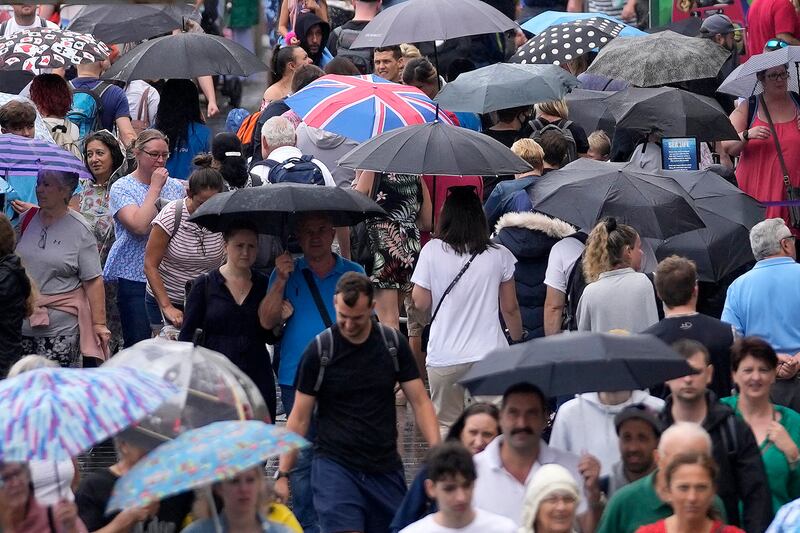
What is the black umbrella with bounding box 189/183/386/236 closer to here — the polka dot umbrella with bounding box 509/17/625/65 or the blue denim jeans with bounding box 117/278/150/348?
the blue denim jeans with bounding box 117/278/150/348

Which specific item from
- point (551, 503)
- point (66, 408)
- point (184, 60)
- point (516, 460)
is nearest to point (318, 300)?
point (516, 460)

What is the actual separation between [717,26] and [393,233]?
624 cm

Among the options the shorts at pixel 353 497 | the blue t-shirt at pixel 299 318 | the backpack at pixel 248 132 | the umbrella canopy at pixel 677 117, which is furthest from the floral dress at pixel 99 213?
the shorts at pixel 353 497

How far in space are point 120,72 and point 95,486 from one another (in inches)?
299

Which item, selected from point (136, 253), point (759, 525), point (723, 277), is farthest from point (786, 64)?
point (759, 525)

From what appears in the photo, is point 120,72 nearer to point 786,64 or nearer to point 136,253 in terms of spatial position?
point 136,253

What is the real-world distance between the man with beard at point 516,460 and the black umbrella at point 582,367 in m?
0.12

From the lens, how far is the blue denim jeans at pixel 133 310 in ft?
39.3

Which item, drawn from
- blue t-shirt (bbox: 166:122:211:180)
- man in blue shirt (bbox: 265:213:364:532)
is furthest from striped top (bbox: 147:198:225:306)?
blue t-shirt (bbox: 166:122:211:180)

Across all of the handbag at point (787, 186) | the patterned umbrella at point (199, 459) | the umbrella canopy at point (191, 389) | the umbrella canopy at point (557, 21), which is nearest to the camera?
the patterned umbrella at point (199, 459)

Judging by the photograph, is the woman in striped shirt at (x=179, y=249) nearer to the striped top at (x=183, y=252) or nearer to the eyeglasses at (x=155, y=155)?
the striped top at (x=183, y=252)

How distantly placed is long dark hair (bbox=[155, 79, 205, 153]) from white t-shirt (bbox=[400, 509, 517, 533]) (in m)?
7.62

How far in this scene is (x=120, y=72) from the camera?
14.2 meters

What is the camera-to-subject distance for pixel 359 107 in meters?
12.2
